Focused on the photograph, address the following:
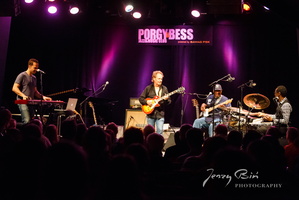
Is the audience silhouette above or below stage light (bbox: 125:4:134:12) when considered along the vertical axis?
Answer: below

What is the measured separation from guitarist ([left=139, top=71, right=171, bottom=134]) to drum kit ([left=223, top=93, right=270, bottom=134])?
2.00m

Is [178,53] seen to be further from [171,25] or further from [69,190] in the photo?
[69,190]

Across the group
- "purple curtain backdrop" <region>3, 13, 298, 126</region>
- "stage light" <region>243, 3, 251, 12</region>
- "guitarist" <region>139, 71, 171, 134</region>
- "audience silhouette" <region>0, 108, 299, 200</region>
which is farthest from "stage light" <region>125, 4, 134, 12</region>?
"audience silhouette" <region>0, 108, 299, 200</region>

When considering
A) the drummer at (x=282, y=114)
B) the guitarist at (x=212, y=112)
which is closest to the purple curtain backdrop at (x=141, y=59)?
the guitarist at (x=212, y=112)

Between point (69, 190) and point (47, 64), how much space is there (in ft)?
37.5

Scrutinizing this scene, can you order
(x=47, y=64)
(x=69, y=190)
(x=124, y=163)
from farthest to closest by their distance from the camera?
(x=47, y=64), (x=124, y=163), (x=69, y=190)

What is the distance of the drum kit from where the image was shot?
9.07 meters

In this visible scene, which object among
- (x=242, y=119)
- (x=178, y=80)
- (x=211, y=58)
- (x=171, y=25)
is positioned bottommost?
(x=242, y=119)

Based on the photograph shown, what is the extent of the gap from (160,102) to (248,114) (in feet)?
8.04

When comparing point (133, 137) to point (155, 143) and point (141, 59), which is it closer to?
point (155, 143)

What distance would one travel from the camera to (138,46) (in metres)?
12.8

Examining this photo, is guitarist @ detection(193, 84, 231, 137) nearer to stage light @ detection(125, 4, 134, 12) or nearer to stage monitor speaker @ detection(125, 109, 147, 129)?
stage monitor speaker @ detection(125, 109, 147, 129)

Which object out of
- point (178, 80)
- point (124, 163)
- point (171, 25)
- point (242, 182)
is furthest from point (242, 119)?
point (124, 163)

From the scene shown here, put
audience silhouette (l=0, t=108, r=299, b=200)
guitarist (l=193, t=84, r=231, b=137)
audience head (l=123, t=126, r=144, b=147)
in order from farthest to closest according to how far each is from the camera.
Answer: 1. guitarist (l=193, t=84, r=231, b=137)
2. audience head (l=123, t=126, r=144, b=147)
3. audience silhouette (l=0, t=108, r=299, b=200)
